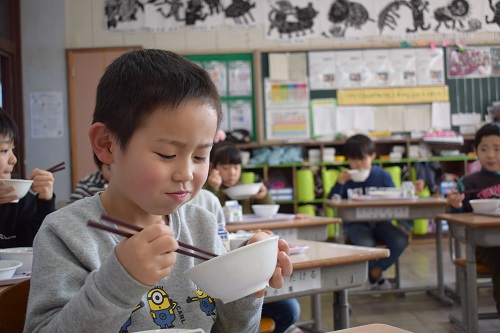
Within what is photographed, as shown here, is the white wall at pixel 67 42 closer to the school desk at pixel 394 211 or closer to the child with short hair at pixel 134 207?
the school desk at pixel 394 211

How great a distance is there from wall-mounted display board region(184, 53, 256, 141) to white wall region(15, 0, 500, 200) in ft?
0.41

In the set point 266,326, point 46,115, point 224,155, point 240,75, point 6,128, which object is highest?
point 240,75

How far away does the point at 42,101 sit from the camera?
6.73m

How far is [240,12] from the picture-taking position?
696cm

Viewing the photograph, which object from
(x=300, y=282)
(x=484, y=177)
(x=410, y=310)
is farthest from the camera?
(x=410, y=310)

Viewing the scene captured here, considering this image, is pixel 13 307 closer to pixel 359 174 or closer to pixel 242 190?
pixel 242 190

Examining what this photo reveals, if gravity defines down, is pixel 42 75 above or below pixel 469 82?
above

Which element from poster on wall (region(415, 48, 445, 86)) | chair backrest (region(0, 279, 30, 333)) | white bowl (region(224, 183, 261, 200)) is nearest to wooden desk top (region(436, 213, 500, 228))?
white bowl (region(224, 183, 261, 200))

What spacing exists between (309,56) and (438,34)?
1.67 m

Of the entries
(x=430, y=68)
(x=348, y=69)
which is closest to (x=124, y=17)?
(x=348, y=69)

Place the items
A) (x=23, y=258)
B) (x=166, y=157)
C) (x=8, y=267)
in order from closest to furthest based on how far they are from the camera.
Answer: (x=166, y=157) → (x=8, y=267) → (x=23, y=258)

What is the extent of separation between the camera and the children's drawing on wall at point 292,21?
6.94 meters

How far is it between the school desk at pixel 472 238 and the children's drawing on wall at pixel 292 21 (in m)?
4.20

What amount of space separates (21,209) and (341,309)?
1.29 m
